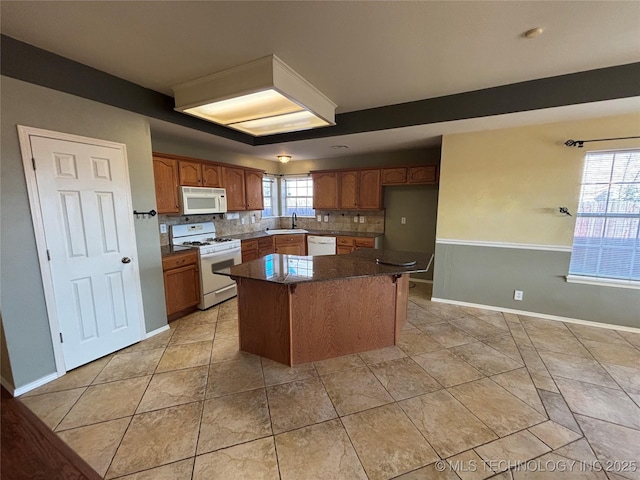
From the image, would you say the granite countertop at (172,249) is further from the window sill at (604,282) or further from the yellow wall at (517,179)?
the window sill at (604,282)

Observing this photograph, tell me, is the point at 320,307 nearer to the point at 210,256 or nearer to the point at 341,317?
the point at 341,317

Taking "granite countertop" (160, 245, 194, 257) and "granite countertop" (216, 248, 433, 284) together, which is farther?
"granite countertop" (160, 245, 194, 257)

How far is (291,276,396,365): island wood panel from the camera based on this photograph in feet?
7.91

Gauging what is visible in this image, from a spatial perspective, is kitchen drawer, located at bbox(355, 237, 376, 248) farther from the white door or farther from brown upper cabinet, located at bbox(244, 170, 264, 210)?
the white door

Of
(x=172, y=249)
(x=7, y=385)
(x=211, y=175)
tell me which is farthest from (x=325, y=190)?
(x=7, y=385)

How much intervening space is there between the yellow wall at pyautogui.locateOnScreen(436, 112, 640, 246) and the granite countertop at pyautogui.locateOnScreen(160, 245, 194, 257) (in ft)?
11.6

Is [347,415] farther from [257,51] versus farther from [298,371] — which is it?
[257,51]

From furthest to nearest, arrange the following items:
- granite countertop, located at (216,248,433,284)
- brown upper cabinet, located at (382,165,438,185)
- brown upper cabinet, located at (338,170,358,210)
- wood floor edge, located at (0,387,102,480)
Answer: brown upper cabinet, located at (338,170,358,210) → brown upper cabinet, located at (382,165,438,185) → granite countertop, located at (216,248,433,284) → wood floor edge, located at (0,387,102,480)

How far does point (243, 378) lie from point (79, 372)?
148 cm

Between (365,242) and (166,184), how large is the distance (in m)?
3.21

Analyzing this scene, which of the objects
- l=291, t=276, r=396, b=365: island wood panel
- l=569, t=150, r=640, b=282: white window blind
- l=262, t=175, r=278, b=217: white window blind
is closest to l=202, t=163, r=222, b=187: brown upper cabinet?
l=262, t=175, r=278, b=217: white window blind

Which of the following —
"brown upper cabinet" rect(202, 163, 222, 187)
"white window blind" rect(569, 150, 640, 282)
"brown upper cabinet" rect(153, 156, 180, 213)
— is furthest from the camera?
"brown upper cabinet" rect(202, 163, 222, 187)

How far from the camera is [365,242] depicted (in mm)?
4805

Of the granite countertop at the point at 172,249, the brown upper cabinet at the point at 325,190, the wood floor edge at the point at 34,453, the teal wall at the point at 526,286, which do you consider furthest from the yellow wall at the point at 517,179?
the wood floor edge at the point at 34,453
